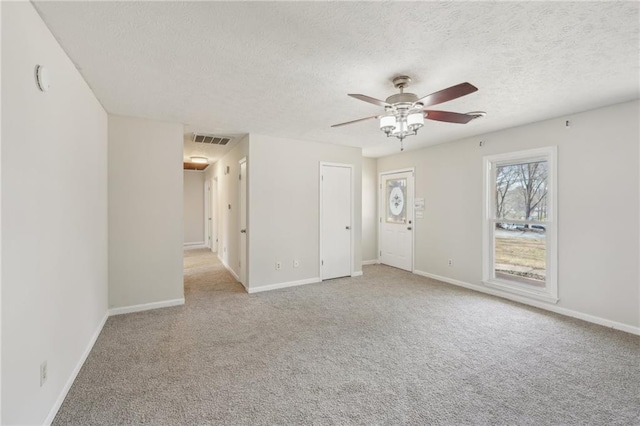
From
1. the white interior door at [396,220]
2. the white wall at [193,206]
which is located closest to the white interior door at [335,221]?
the white interior door at [396,220]

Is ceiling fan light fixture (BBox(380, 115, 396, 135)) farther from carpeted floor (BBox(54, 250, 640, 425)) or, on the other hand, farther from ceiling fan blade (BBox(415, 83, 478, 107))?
carpeted floor (BBox(54, 250, 640, 425))

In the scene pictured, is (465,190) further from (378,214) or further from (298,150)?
(298,150)

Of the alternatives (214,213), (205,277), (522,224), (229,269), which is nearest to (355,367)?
(522,224)

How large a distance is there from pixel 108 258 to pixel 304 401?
3.00 m

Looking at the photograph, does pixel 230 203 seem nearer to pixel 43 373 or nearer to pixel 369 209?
pixel 369 209

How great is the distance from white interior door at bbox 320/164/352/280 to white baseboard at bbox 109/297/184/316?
234cm

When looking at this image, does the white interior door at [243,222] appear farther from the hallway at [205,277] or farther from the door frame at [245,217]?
the hallway at [205,277]

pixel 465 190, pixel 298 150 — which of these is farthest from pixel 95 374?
pixel 465 190

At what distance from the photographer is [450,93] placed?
2029 mm

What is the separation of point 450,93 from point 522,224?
298 cm

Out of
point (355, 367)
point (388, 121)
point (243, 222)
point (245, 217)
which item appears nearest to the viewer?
point (355, 367)

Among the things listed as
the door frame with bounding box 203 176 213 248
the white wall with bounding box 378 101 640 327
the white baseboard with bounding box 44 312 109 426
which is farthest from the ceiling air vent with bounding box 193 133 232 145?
the white wall with bounding box 378 101 640 327

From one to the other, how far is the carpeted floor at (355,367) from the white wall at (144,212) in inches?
14.6

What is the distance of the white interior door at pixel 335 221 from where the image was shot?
511 cm
